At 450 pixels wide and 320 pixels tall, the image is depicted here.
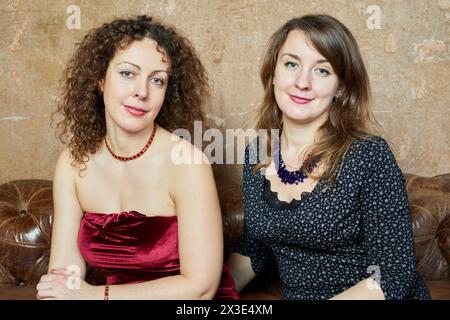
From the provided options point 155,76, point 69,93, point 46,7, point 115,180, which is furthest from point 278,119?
point 46,7

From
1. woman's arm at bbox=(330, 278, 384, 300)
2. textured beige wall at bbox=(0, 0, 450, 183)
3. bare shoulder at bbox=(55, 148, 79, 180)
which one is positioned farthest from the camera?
textured beige wall at bbox=(0, 0, 450, 183)

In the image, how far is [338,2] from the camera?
244 centimetres

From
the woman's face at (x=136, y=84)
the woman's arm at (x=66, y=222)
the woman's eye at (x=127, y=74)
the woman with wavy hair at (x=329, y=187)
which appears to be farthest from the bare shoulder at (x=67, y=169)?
the woman with wavy hair at (x=329, y=187)

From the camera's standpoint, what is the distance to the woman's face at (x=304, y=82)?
5.66 ft

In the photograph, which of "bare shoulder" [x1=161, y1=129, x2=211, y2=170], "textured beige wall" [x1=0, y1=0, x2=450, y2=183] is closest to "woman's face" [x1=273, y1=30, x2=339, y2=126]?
"bare shoulder" [x1=161, y1=129, x2=211, y2=170]

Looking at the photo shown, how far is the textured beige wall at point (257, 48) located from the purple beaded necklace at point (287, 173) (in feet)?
2.21

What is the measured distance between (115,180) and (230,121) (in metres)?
0.77

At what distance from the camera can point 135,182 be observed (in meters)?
1.88

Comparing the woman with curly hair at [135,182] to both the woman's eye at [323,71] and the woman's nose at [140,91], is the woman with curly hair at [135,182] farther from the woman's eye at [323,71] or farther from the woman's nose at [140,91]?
the woman's eye at [323,71]

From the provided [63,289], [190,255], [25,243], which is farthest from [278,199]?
[25,243]

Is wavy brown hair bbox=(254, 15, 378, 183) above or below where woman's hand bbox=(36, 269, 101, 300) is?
above

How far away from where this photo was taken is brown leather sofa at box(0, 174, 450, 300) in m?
2.21

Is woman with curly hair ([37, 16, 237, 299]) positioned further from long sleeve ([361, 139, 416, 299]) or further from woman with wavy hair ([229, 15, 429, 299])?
long sleeve ([361, 139, 416, 299])

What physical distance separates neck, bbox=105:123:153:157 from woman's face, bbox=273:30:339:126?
17.6 inches
